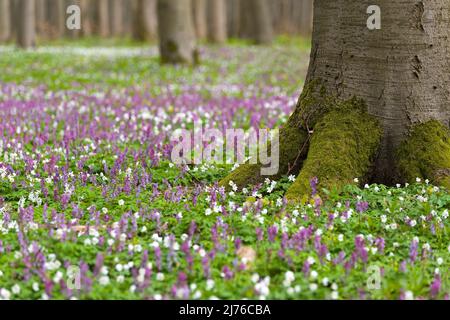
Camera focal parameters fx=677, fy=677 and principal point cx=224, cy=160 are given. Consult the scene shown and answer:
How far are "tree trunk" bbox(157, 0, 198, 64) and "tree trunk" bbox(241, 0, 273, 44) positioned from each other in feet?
42.6

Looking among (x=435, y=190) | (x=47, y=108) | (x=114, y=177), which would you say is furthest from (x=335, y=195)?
(x=47, y=108)

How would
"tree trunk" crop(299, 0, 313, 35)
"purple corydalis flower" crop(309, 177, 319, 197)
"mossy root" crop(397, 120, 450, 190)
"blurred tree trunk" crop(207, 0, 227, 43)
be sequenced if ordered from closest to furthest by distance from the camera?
"purple corydalis flower" crop(309, 177, 319, 197) < "mossy root" crop(397, 120, 450, 190) < "blurred tree trunk" crop(207, 0, 227, 43) < "tree trunk" crop(299, 0, 313, 35)

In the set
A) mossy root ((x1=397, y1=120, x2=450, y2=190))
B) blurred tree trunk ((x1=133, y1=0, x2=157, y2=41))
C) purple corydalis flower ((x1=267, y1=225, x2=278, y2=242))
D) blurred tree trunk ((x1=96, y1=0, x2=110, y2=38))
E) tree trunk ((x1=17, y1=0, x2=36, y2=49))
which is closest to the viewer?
purple corydalis flower ((x1=267, y1=225, x2=278, y2=242))

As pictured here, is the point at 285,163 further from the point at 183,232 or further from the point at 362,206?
the point at 183,232

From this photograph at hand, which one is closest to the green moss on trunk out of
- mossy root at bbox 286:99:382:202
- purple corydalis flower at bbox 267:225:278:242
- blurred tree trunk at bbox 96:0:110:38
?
mossy root at bbox 286:99:382:202

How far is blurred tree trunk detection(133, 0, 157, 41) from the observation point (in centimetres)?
3800

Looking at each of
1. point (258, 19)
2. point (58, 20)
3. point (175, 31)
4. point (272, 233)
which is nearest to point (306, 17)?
point (58, 20)

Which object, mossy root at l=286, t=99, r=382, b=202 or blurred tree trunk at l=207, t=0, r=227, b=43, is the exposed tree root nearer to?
mossy root at l=286, t=99, r=382, b=202

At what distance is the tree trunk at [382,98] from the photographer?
261 inches

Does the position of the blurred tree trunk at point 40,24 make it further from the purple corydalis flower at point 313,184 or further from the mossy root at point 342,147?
the purple corydalis flower at point 313,184

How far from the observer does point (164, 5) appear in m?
21.6
